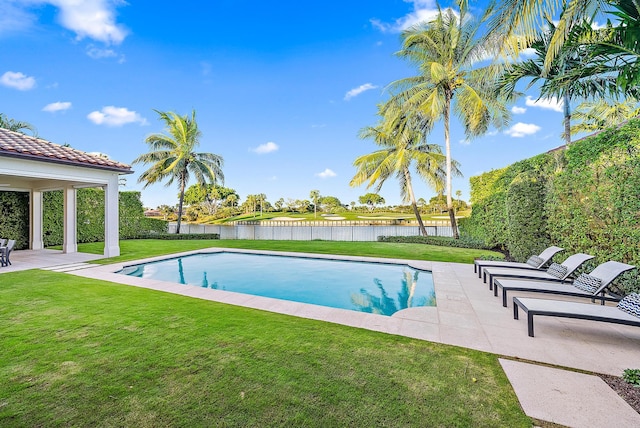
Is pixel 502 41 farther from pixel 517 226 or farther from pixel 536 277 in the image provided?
pixel 517 226

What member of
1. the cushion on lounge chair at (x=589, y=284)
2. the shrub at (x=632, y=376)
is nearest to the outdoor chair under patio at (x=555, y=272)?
the cushion on lounge chair at (x=589, y=284)

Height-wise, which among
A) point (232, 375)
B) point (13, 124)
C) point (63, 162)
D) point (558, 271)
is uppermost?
point (13, 124)

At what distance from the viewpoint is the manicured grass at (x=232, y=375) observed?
7.27ft

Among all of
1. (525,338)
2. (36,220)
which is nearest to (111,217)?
(36,220)

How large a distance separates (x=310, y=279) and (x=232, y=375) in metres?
5.80

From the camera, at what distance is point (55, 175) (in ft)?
30.0

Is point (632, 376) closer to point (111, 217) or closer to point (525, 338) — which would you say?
point (525, 338)

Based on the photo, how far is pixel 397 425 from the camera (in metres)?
2.10

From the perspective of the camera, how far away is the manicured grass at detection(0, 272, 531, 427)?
87.2 inches

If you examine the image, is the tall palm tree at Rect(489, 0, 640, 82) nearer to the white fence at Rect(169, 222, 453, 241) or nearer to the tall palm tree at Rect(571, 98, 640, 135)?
the tall palm tree at Rect(571, 98, 640, 135)

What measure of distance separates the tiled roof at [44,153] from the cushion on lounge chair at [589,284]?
544 inches

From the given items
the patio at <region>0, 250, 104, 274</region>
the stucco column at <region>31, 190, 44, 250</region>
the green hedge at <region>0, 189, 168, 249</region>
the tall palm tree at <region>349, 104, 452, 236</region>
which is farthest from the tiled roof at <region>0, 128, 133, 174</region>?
the tall palm tree at <region>349, 104, 452, 236</region>

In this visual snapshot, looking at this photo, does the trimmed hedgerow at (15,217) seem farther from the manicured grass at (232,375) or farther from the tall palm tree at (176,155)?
the manicured grass at (232,375)

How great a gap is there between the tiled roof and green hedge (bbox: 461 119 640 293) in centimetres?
1420
